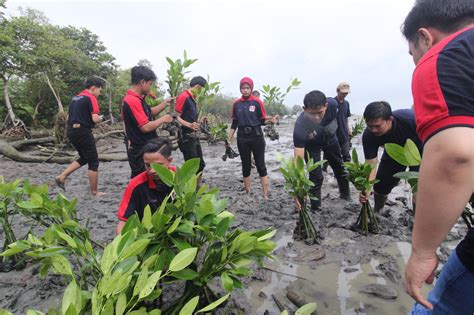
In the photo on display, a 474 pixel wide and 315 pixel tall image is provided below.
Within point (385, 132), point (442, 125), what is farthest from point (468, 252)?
point (385, 132)

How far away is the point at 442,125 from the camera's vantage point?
2.88ft

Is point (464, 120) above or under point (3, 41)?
under

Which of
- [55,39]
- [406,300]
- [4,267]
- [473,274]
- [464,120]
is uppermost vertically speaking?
[55,39]

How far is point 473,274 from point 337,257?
190cm

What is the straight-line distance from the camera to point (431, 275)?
1.08m

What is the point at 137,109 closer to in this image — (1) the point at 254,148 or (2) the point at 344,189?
(1) the point at 254,148

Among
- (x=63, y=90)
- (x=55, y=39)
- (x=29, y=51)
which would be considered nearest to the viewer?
(x=29, y=51)

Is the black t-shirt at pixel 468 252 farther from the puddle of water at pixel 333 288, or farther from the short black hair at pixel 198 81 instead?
the short black hair at pixel 198 81

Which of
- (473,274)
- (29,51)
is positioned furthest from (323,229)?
(29,51)

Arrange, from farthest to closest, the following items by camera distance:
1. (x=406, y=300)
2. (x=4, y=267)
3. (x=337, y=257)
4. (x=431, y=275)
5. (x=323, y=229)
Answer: (x=323, y=229) < (x=337, y=257) < (x=4, y=267) < (x=406, y=300) < (x=431, y=275)

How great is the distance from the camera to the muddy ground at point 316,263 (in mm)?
2248

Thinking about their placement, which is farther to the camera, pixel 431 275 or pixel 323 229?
pixel 323 229

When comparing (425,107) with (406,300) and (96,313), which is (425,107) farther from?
(406,300)

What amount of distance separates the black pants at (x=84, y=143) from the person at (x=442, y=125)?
4629mm
